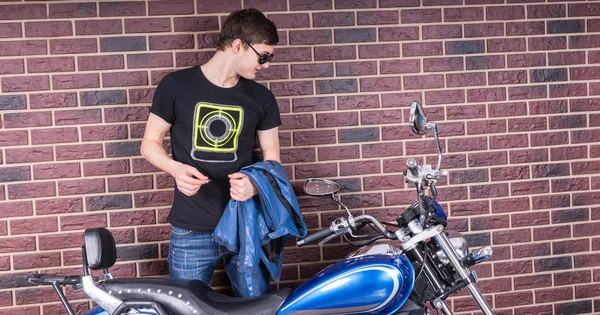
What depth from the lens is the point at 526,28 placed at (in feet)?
11.2

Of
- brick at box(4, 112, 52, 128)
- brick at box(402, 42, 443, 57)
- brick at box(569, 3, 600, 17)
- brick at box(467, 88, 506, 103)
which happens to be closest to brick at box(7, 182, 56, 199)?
brick at box(4, 112, 52, 128)

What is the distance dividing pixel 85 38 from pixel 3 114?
52cm

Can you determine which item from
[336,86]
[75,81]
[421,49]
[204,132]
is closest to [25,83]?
[75,81]

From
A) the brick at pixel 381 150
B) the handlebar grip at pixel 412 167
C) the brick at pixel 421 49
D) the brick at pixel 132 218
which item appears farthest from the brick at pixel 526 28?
the brick at pixel 132 218

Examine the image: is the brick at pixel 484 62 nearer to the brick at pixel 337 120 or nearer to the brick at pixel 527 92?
the brick at pixel 527 92

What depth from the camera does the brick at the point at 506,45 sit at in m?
3.39

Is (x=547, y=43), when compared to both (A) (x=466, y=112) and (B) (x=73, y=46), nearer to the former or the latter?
(A) (x=466, y=112)

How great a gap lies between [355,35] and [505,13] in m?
0.82

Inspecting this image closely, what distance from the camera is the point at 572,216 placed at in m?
3.51

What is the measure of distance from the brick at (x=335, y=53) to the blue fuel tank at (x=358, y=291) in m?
1.31

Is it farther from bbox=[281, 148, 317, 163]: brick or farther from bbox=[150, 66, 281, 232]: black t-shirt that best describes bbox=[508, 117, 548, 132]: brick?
bbox=[150, 66, 281, 232]: black t-shirt

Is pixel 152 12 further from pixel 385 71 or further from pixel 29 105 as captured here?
pixel 385 71

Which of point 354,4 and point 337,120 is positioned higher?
point 354,4

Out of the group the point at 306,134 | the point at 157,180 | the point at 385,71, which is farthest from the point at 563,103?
the point at 157,180
